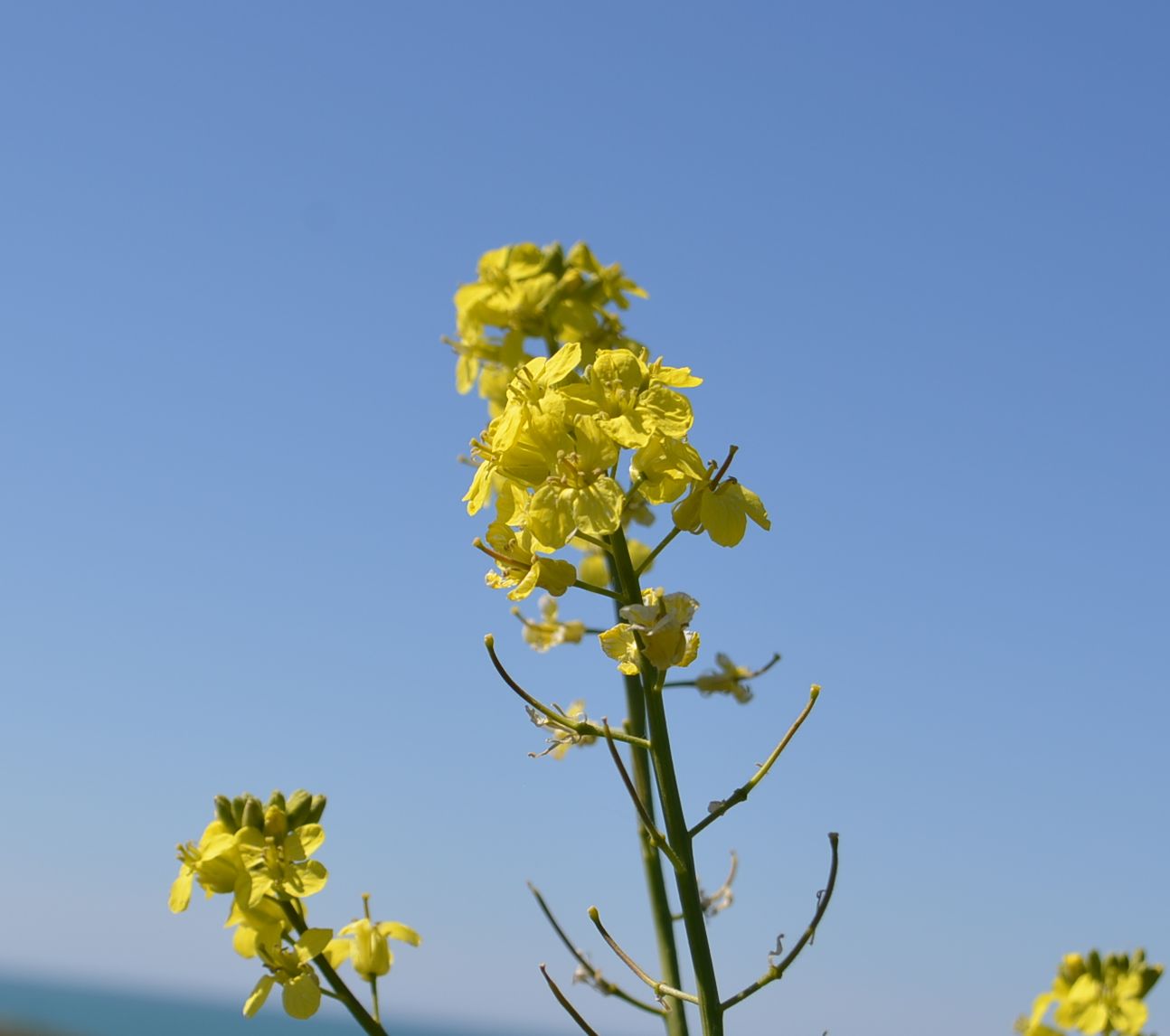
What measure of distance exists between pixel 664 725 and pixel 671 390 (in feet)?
1.92

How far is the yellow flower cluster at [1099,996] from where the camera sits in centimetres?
272

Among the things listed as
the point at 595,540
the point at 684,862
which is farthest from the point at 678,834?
the point at 595,540

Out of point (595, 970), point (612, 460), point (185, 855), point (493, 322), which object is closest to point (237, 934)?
point (185, 855)

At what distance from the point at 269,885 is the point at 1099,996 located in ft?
6.30

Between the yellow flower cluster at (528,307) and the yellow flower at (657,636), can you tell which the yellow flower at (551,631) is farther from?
the yellow flower at (657,636)

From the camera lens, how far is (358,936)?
261 cm

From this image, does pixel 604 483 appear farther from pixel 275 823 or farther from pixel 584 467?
pixel 275 823

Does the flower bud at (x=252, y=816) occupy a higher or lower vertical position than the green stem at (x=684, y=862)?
higher

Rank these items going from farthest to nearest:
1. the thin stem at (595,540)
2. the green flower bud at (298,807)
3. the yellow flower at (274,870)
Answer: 1. the green flower bud at (298,807)
2. the yellow flower at (274,870)
3. the thin stem at (595,540)

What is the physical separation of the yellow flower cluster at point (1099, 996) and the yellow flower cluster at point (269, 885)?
5.21ft

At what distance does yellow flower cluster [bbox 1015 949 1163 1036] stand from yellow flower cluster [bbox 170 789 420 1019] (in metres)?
1.59

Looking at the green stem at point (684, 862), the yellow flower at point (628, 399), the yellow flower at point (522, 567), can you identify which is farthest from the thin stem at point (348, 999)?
the yellow flower at point (628, 399)

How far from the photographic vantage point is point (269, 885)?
7.97 ft

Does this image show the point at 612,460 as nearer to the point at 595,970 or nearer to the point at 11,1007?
the point at 595,970
